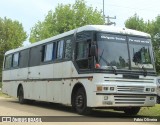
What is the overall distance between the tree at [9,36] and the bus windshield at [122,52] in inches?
1669

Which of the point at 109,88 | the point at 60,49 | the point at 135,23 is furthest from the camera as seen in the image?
the point at 135,23

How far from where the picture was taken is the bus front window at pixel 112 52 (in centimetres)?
1509

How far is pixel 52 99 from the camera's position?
19125mm

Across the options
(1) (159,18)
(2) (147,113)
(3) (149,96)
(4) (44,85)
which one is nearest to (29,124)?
(3) (149,96)

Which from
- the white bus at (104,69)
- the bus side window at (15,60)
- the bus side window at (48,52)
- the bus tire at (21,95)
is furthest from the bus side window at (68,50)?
the bus side window at (15,60)

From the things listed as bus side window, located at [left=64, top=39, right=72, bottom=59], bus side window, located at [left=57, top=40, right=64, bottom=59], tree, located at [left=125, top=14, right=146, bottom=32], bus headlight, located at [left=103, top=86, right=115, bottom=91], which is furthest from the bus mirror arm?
tree, located at [left=125, top=14, right=146, bottom=32]

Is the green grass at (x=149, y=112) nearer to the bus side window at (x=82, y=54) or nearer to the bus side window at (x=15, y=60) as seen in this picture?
the bus side window at (x=82, y=54)

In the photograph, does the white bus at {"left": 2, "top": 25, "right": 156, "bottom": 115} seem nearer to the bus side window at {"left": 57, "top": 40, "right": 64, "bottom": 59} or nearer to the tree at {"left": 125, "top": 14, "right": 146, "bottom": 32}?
the bus side window at {"left": 57, "top": 40, "right": 64, "bottom": 59}

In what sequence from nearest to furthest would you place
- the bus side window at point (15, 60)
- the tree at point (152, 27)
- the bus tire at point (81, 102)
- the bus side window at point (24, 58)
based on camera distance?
the bus tire at point (81, 102)
the bus side window at point (24, 58)
the bus side window at point (15, 60)
the tree at point (152, 27)

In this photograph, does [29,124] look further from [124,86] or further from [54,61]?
[54,61]

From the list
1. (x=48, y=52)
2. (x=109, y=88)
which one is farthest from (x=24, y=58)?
(x=109, y=88)

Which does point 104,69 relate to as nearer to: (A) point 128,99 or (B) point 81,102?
(A) point 128,99

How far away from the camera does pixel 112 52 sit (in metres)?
15.3

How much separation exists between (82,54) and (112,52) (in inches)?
52.2
